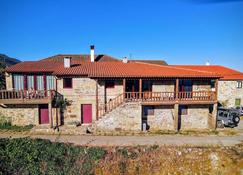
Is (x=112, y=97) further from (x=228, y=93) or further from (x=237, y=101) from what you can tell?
(x=237, y=101)

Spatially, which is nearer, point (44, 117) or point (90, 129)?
point (90, 129)

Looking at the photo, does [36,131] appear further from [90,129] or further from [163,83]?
[163,83]

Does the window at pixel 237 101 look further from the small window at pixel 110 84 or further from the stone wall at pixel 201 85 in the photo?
the small window at pixel 110 84

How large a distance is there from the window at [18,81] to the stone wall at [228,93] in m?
26.4

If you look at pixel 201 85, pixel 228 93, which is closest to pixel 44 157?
pixel 201 85

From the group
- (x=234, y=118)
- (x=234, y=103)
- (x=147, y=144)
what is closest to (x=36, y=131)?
(x=147, y=144)

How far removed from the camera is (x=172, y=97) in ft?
58.9

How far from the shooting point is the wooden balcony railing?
56.1 ft

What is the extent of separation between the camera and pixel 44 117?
18391mm

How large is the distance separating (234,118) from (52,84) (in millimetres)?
19278

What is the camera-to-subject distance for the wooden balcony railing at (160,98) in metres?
17.1

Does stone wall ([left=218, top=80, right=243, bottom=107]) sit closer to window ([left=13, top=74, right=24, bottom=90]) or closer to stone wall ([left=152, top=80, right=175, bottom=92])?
stone wall ([left=152, top=80, right=175, bottom=92])

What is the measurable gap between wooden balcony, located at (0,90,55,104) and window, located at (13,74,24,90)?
1598 millimetres

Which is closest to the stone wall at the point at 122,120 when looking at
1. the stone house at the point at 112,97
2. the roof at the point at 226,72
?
the stone house at the point at 112,97
